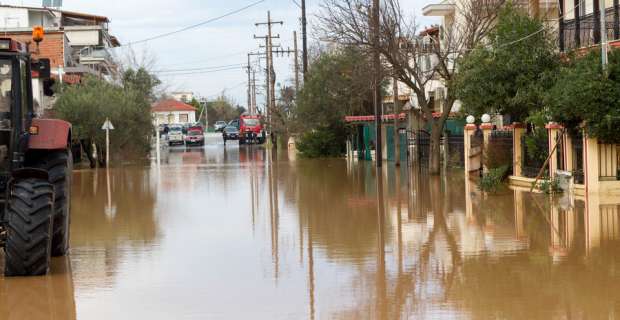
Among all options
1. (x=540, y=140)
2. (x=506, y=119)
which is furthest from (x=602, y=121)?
(x=506, y=119)

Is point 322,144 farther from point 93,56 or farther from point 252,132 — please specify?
point 252,132

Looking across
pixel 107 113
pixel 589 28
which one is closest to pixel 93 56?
pixel 107 113

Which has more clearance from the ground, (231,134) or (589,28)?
(589,28)

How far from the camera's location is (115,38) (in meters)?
96.3

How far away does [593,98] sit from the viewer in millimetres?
20797

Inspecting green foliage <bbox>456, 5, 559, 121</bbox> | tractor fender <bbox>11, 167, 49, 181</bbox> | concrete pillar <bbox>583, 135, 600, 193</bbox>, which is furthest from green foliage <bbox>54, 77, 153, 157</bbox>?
tractor fender <bbox>11, 167, 49, 181</bbox>

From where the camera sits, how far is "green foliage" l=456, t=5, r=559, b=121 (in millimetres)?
25656

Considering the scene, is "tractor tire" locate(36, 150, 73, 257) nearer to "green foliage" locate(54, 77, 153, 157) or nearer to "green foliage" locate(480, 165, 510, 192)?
"green foliage" locate(480, 165, 510, 192)

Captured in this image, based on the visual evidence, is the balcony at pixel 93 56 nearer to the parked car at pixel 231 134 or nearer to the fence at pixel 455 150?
the parked car at pixel 231 134

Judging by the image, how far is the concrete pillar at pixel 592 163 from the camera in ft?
71.0

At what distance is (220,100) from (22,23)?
4282 inches

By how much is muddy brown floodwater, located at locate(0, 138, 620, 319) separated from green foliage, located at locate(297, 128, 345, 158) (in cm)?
2625

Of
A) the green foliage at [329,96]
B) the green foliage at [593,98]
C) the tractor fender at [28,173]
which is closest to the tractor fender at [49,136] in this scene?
the tractor fender at [28,173]

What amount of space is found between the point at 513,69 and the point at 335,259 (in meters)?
13.7
